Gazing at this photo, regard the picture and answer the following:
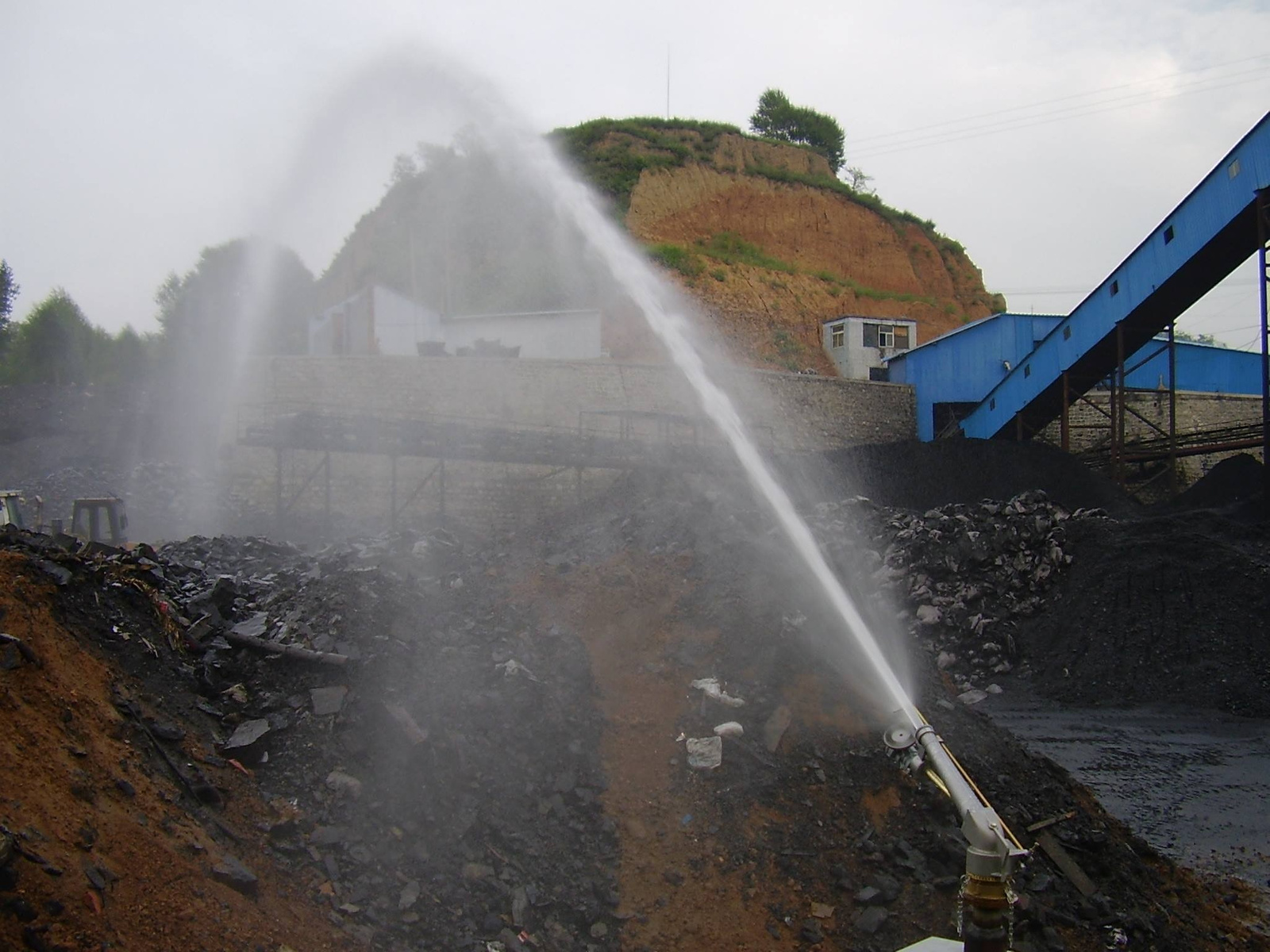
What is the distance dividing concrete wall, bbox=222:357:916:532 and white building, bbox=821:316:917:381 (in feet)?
60.9

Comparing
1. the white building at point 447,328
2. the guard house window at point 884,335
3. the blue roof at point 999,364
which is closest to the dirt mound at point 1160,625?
the blue roof at point 999,364

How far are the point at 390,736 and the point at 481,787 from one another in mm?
871

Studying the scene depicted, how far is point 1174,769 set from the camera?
993 cm

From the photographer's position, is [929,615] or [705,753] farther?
[929,615]

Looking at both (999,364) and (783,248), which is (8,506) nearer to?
(999,364)

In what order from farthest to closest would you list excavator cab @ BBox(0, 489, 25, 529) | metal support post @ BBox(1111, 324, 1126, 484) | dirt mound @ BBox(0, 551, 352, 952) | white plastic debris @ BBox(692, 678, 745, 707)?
metal support post @ BBox(1111, 324, 1126, 484)
excavator cab @ BBox(0, 489, 25, 529)
white plastic debris @ BBox(692, 678, 745, 707)
dirt mound @ BBox(0, 551, 352, 952)

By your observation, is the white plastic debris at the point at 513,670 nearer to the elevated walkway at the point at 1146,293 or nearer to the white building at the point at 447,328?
the elevated walkway at the point at 1146,293

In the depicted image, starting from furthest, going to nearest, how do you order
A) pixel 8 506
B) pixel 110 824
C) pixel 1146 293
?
pixel 1146 293 < pixel 8 506 < pixel 110 824

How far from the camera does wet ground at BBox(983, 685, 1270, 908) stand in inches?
318

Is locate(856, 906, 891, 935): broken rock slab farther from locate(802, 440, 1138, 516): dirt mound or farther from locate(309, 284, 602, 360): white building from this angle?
locate(309, 284, 602, 360): white building

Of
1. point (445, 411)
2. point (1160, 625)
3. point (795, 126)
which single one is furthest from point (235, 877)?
point (795, 126)

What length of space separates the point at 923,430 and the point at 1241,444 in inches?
542

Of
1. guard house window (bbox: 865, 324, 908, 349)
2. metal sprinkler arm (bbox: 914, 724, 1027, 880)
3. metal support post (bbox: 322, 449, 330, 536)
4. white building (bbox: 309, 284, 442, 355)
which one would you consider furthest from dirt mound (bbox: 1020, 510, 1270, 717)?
guard house window (bbox: 865, 324, 908, 349)

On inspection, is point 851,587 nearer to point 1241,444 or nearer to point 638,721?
point 638,721
